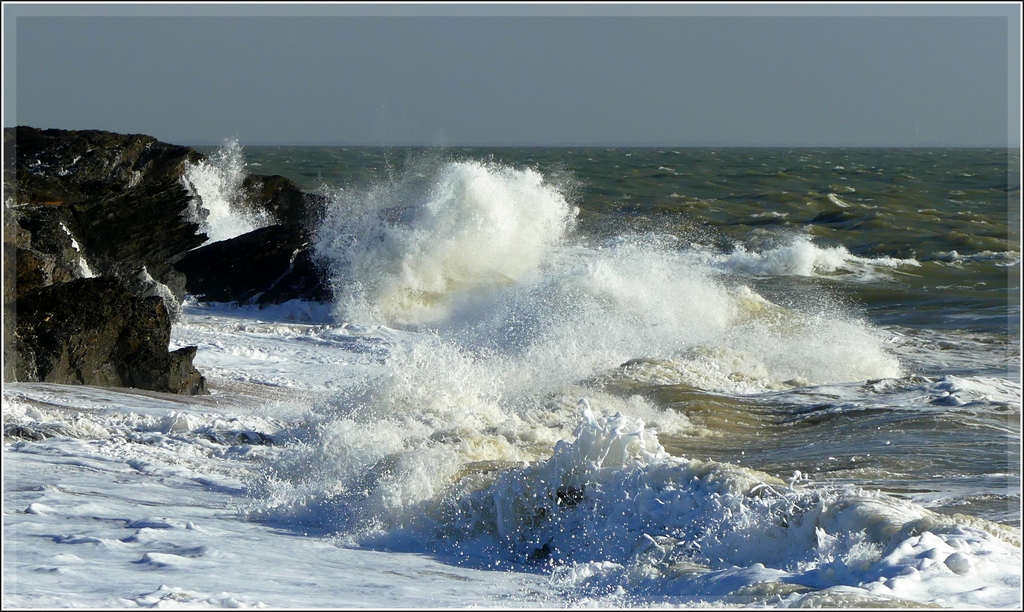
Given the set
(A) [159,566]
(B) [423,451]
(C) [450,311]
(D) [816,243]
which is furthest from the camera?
(D) [816,243]

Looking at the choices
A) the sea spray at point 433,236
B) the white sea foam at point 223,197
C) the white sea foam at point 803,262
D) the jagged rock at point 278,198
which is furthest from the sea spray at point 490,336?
the white sea foam at point 223,197

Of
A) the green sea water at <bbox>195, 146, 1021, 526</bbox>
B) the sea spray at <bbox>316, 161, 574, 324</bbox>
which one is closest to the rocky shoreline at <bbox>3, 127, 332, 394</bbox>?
the sea spray at <bbox>316, 161, 574, 324</bbox>

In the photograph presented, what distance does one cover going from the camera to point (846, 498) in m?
4.80

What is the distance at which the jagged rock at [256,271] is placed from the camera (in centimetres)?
1451

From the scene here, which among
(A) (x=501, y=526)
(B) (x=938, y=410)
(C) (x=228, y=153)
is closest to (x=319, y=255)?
(C) (x=228, y=153)

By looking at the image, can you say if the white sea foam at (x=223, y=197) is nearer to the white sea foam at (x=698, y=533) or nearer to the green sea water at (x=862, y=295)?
the green sea water at (x=862, y=295)

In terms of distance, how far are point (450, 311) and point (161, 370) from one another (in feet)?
24.0

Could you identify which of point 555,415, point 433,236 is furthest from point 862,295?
point 555,415

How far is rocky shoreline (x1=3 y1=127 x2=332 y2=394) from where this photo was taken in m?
7.61

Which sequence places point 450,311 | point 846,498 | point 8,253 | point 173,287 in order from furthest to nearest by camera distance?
point 450,311
point 173,287
point 8,253
point 846,498

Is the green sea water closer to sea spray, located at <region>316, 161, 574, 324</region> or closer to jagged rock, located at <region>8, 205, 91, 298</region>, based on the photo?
sea spray, located at <region>316, 161, 574, 324</region>

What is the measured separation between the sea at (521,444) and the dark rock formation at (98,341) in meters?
0.30

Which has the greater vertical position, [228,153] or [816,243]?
[228,153]

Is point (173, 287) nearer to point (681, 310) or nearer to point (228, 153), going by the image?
point (681, 310)
